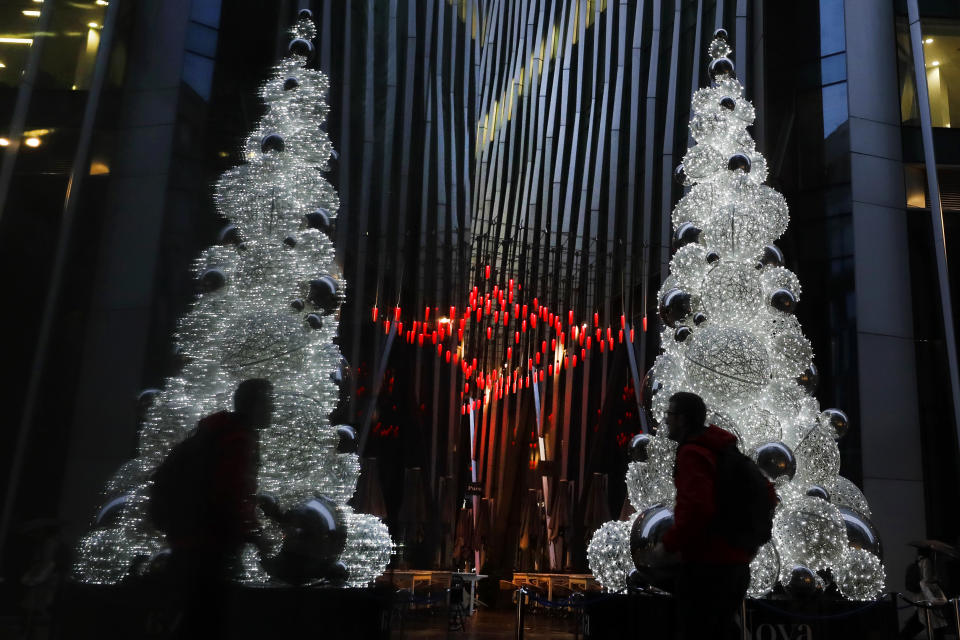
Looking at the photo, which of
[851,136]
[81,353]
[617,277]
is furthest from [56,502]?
[617,277]

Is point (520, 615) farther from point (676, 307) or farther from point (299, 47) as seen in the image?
point (299, 47)

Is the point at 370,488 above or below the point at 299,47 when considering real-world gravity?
below

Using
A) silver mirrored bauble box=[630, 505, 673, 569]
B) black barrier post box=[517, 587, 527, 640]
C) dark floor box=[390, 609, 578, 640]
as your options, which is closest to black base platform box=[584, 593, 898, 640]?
silver mirrored bauble box=[630, 505, 673, 569]

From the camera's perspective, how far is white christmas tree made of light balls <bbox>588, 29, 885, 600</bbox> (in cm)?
641

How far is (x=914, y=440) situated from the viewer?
Answer: 37.9 ft

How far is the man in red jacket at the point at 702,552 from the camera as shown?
10.2 ft

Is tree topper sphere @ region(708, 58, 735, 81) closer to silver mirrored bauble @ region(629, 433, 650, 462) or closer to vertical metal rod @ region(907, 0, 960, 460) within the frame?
silver mirrored bauble @ region(629, 433, 650, 462)

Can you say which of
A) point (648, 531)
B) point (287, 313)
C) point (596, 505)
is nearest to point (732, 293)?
point (648, 531)

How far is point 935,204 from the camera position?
1231 centimetres

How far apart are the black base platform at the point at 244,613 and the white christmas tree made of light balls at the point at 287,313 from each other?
0.33m

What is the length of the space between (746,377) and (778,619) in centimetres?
178

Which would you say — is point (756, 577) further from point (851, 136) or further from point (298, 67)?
point (851, 136)

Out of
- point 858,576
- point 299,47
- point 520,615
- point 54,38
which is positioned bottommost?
point 520,615

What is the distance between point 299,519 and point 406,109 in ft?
39.9
